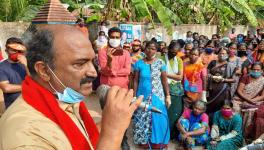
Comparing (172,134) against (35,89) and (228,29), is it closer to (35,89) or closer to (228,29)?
(35,89)

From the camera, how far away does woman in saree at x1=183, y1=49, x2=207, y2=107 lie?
5695 mm

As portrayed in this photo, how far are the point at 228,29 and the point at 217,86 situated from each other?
9.74 meters

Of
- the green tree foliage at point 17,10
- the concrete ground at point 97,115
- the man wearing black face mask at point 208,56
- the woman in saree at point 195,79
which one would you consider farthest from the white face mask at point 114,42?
the green tree foliage at point 17,10

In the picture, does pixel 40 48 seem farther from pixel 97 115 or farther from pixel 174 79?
pixel 97 115

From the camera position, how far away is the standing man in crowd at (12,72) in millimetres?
3777

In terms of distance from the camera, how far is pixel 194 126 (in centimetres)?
532

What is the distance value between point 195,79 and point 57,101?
14.6 feet

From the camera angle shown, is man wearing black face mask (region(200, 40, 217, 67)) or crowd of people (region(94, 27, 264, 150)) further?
man wearing black face mask (region(200, 40, 217, 67))

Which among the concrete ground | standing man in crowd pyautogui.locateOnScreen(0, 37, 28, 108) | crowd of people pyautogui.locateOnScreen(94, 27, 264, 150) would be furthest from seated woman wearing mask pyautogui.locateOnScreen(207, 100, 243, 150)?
standing man in crowd pyautogui.locateOnScreen(0, 37, 28, 108)

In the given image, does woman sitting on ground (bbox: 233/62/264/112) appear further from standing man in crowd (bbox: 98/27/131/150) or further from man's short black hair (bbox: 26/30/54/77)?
man's short black hair (bbox: 26/30/54/77)

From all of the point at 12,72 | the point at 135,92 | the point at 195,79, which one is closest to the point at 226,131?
the point at 195,79

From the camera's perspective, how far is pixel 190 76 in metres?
5.71

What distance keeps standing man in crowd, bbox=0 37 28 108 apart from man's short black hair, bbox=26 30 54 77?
2.46 meters

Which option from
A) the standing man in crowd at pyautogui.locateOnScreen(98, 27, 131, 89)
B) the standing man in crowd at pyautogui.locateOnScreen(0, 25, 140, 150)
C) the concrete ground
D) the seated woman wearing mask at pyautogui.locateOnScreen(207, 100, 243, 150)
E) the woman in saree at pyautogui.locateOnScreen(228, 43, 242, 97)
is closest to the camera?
the standing man in crowd at pyautogui.locateOnScreen(0, 25, 140, 150)
